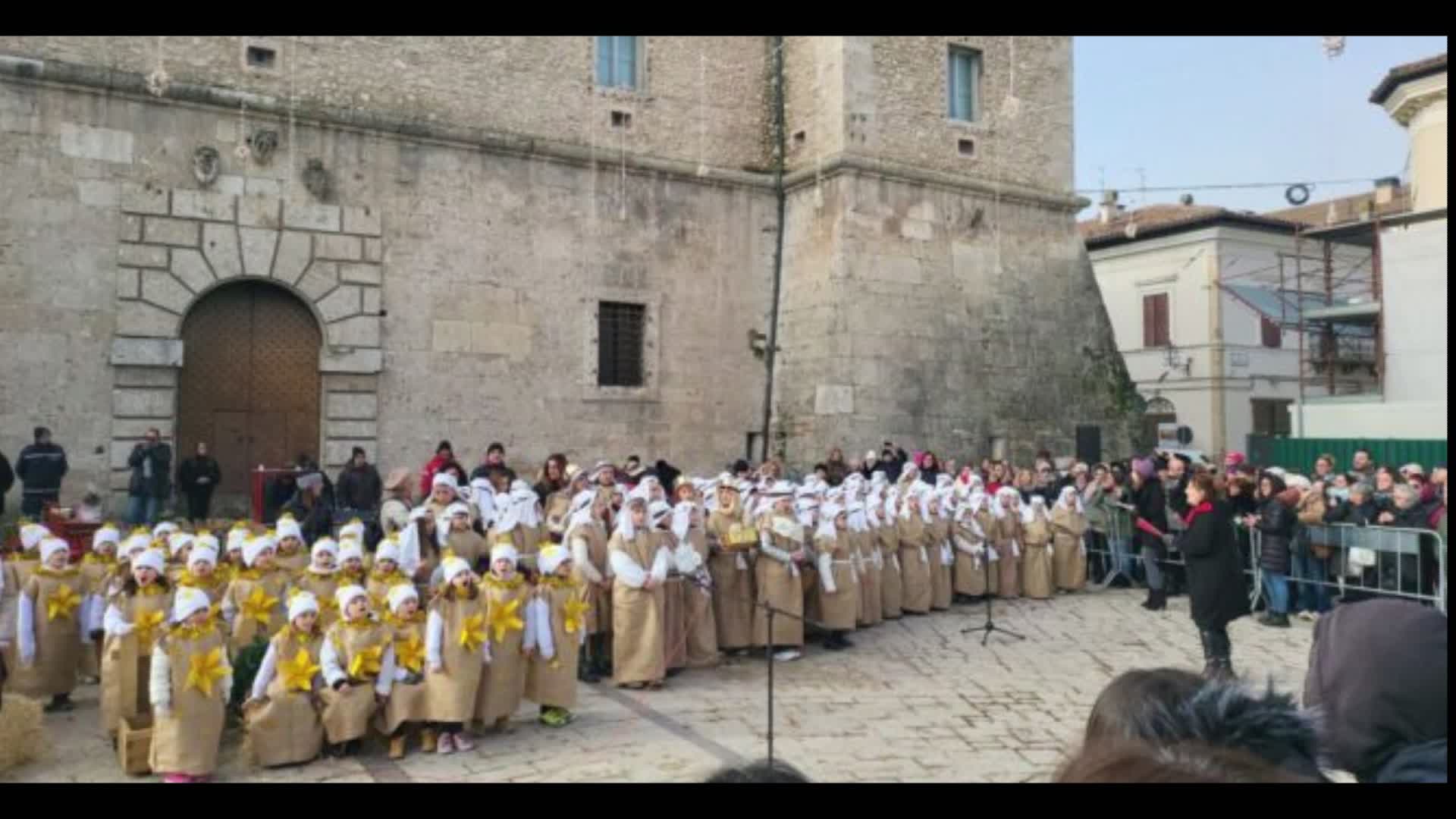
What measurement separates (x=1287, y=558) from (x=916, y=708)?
5.77 metres

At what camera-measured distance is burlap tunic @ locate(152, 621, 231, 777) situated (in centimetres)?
609

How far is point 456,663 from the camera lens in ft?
22.3

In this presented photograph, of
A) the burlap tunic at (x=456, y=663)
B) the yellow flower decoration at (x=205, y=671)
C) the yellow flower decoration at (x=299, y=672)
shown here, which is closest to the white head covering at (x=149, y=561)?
the yellow flower decoration at (x=205, y=671)

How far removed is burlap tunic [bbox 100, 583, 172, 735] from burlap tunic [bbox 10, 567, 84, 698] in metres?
0.93

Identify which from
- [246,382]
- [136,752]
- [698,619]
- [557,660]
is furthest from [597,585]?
[246,382]

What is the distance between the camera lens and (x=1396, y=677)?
238 cm

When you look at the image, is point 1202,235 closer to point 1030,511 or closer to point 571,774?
point 1030,511

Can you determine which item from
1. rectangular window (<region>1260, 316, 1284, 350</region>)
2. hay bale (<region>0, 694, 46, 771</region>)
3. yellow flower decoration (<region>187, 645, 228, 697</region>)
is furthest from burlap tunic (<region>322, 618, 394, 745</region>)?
rectangular window (<region>1260, 316, 1284, 350</region>)


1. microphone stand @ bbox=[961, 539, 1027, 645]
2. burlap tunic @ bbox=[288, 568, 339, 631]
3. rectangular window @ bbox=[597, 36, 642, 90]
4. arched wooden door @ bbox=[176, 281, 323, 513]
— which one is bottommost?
microphone stand @ bbox=[961, 539, 1027, 645]

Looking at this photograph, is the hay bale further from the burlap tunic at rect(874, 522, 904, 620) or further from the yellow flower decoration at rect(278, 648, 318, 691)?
the burlap tunic at rect(874, 522, 904, 620)

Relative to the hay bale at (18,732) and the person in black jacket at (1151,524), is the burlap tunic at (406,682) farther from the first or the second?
the person in black jacket at (1151,524)

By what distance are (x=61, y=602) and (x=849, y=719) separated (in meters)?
5.81

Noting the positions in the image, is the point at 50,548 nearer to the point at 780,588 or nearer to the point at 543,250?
the point at 780,588

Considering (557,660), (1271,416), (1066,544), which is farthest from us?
(1271,416)
